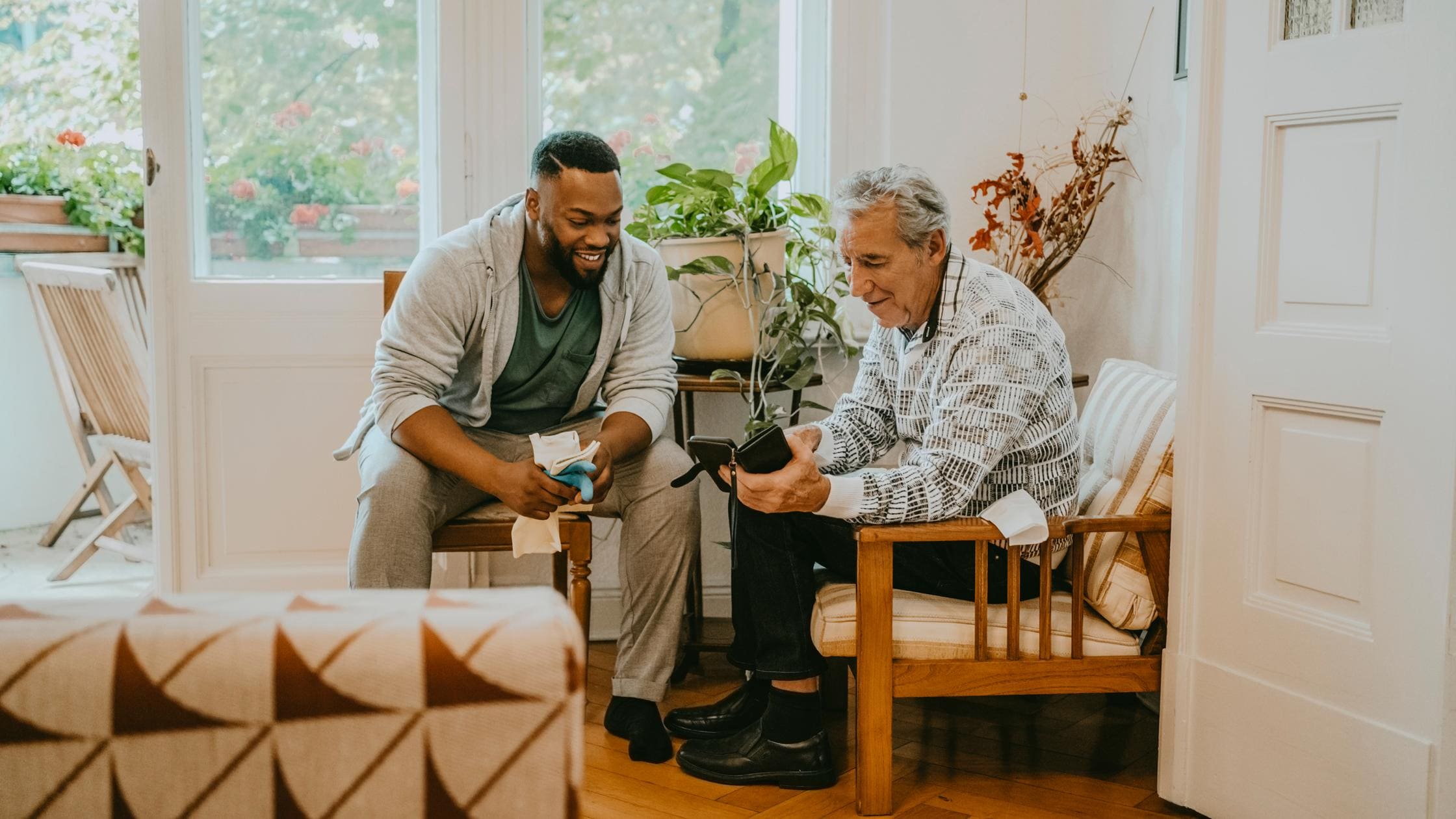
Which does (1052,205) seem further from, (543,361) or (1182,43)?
(543,361)

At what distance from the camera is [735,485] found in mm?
2207

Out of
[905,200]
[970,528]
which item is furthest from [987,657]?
A: [905,200]

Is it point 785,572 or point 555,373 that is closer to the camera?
point 785,572

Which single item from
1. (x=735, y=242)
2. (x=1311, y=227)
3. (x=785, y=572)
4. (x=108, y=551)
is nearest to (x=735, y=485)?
(x=785, y=572)

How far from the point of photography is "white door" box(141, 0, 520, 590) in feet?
10.1

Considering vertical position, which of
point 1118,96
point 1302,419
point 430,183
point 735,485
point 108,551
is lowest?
point 108,551

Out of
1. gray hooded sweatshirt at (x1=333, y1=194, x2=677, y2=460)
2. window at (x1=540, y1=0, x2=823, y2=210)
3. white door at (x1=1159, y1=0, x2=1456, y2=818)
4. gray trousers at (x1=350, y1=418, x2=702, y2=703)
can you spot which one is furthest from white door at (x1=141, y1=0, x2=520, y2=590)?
white door at (x1=1159, y1=0, x2=1456, y2=818)

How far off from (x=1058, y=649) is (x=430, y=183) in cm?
196

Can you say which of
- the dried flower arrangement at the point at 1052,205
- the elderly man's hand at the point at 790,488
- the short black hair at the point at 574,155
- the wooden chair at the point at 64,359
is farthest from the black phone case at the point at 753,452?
the wooden chair at the point at 64,359

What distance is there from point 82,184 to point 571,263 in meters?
2.83

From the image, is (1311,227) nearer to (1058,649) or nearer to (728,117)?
(1058,649)

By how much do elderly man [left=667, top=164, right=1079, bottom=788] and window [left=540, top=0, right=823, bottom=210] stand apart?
111cm

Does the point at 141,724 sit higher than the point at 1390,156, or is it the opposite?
the point at 1390,156

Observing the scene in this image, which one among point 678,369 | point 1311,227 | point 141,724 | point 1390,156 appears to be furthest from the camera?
point 678,369
